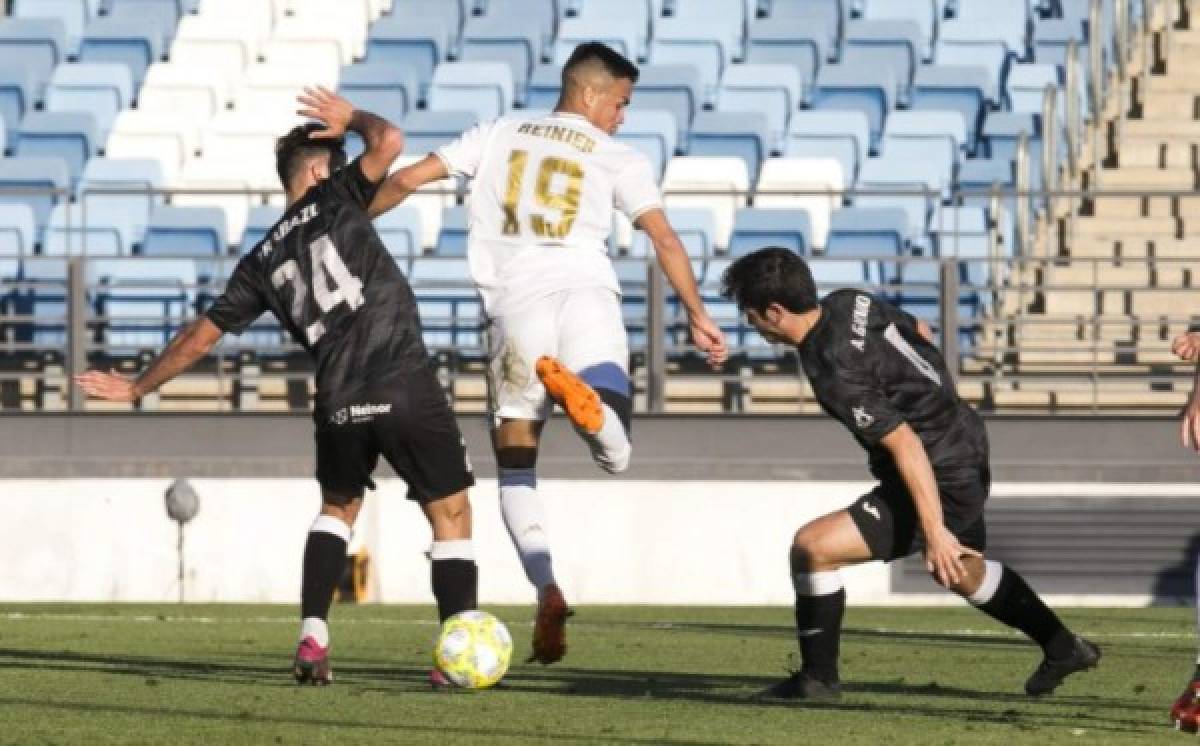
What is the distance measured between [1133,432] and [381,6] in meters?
9.58

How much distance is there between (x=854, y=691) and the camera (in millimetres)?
8703

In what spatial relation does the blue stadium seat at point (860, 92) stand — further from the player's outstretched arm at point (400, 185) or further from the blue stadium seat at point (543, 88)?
the player's outstretched arm at point (400, 185)

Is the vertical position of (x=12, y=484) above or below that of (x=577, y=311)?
below

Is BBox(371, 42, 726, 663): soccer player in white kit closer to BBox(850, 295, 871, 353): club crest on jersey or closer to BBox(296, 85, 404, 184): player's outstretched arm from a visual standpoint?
BBox(296, 85, 404, 184): player's outstretched arm

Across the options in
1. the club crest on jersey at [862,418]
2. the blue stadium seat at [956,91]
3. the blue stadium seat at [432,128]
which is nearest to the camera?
the club crest on jersey at [862,418]

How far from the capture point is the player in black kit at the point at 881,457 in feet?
26.5

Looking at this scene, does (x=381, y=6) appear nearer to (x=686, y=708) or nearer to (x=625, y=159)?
(x=625, y=159)

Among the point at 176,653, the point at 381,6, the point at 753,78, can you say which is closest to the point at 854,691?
the point at 176,653

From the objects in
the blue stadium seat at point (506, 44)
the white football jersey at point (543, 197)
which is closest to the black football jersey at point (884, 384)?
the white football jersey at point (543, 197)

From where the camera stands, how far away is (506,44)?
21953mm

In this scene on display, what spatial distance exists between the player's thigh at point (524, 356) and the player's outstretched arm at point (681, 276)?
0.40m

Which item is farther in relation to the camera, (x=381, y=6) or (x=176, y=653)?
(x=381, y=6)

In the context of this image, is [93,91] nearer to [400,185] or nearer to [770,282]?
[400,185]

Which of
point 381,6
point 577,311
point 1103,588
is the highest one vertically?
point 381,6
